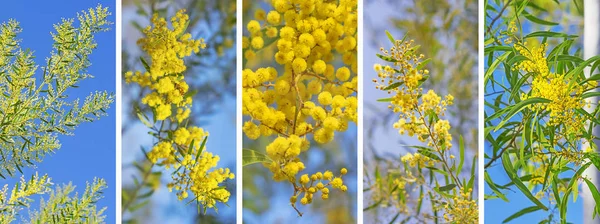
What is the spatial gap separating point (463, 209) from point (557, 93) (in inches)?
27.5

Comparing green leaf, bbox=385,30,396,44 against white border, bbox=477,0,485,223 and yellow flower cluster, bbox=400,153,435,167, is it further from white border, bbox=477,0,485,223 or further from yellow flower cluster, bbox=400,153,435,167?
yellow flower cluster, bbox=400,153,435,167

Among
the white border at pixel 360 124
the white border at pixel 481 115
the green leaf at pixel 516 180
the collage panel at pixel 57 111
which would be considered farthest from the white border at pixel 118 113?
the green leaf at pixel 516 180

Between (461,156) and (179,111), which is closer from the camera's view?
(179,111)

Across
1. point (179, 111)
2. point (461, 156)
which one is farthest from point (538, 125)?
point (179, 111)

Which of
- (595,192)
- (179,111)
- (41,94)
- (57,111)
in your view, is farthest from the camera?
(595,192)

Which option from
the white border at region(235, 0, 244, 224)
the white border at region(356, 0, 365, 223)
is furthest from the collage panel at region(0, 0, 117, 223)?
the white border at region(356, 0, 365, 223)

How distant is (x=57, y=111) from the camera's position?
2.85 meters

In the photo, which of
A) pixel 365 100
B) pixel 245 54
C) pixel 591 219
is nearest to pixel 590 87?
pixel 591 219

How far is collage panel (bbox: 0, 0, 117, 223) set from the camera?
2.72 m

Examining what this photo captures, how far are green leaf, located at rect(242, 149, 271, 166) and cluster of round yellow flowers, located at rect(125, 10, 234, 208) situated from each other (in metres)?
0.09

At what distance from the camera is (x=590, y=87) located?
3436 millimetres

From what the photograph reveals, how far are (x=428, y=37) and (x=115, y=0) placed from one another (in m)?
1.44

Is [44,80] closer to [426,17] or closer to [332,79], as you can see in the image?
[332,79]

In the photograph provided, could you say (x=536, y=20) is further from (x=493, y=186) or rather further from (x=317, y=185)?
(x=317, y=185)
